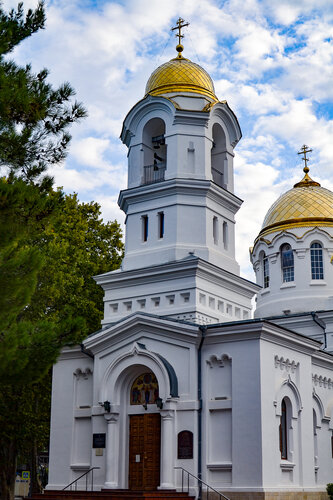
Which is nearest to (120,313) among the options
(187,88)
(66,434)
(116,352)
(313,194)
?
(116,352)

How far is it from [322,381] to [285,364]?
159 inches

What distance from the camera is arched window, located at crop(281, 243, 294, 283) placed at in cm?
3195

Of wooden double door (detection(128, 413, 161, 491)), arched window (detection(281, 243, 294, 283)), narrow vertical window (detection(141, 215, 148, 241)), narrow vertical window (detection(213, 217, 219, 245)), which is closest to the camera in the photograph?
wooden double door (detection(128, 413, 161, 491))

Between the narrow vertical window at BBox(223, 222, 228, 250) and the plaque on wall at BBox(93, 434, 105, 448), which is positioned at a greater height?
the narrow vertical window at BBox(223, 222, 228, 250)

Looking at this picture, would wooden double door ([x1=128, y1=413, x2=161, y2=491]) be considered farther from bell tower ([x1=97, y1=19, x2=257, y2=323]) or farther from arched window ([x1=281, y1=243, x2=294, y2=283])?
arched window ([x1=281, y1=243, x2=294, y2=283])

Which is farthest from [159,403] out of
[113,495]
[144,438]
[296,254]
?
[296,254]

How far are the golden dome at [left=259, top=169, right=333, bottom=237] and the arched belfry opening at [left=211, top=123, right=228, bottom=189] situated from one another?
7787 mm

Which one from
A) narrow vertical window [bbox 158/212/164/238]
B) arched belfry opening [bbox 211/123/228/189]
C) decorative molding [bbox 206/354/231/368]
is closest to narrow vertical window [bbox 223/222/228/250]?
arched belfry opening [bbox 211/123/228/189]

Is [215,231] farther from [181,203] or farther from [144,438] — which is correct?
[144,438]

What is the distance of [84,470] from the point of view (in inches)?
858

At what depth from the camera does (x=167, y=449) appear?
1984 centimetres

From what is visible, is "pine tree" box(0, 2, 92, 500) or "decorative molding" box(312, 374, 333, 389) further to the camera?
"decorative molding" box(312, 374, 333, 389)

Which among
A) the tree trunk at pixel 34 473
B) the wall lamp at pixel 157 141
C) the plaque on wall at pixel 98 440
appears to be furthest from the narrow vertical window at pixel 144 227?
the tree trunk at pixel 34 473

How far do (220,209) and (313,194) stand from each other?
997cm
